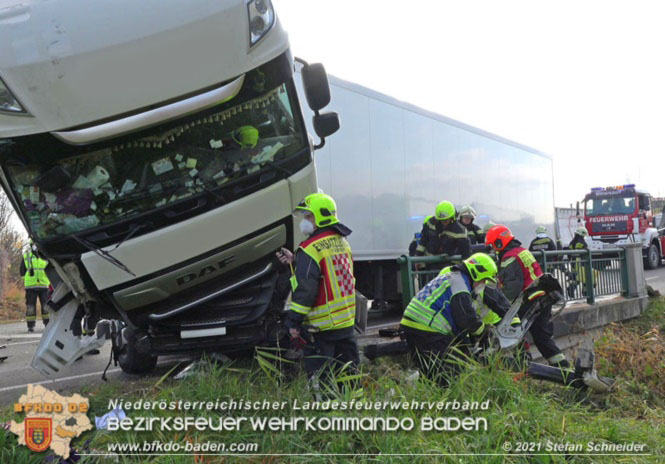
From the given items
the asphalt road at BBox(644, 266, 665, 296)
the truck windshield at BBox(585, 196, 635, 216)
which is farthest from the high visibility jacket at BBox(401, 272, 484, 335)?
the truck windshield at BBox(585, 196, 635, 216)

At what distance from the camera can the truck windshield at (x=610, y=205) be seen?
64.2 feet

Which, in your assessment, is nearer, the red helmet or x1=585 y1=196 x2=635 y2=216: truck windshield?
the red helmet

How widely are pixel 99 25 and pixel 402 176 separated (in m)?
6.13

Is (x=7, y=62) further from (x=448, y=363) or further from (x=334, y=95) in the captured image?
(x=334, y=95)

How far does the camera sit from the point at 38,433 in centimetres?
308

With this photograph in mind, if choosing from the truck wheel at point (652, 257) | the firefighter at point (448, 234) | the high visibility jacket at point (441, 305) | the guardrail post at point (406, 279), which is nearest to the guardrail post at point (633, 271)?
the firefighter at point (448, 234)

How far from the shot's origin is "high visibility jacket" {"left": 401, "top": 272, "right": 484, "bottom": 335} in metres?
4.59

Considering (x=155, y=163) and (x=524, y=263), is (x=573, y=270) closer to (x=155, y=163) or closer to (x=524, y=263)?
(x=524, y=263)

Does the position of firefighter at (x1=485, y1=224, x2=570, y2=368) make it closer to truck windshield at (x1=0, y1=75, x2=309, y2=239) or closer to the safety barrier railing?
the safety barrier railing

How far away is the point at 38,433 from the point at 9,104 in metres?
2.04

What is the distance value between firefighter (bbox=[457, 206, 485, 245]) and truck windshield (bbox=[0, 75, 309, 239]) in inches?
183

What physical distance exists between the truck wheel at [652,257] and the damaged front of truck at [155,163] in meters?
19.6

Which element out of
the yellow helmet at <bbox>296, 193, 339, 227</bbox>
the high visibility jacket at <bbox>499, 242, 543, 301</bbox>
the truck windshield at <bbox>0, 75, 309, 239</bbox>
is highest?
the truck windshield at <bbox>0, 75, 309, 239</bbox>

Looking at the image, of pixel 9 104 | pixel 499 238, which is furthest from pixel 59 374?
pixel 499 238
